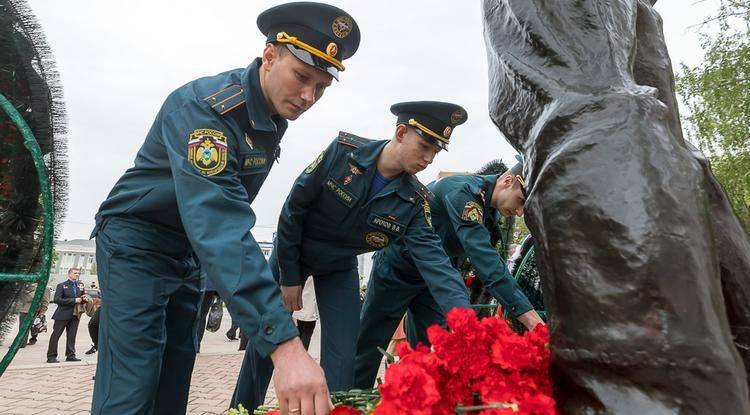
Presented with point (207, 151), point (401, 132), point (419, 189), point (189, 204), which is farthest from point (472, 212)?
point (189, 204)

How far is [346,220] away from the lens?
3494mm

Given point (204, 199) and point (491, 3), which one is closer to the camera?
point (491, 3)

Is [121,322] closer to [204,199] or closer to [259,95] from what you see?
[204,199]

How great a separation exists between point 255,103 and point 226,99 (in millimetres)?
158

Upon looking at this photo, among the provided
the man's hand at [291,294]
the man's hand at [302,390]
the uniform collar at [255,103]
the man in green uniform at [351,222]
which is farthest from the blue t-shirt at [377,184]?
the man's hand at [302,390]

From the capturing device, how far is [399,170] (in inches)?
143

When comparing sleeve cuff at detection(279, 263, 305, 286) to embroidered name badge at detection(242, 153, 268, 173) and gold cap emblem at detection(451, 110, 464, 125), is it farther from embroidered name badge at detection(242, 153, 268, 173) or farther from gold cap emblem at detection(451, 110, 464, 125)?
gold cap emblem at detection(451, 110, 464, 125)

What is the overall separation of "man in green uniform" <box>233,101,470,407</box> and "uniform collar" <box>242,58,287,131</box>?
1194mm

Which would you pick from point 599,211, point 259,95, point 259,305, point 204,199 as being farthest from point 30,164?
point 599,211

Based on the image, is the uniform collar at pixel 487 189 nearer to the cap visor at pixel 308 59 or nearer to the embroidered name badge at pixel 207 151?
the cap visor at pixel 308 59

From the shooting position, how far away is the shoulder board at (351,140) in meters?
3.63

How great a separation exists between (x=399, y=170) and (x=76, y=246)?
78.2 m

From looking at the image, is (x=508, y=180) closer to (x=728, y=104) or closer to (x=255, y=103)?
(x=255, y=103)

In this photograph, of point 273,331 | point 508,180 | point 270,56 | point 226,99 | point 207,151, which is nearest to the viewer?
point 273,331
